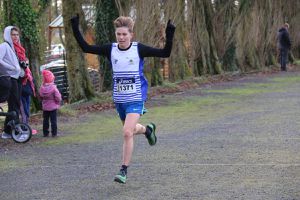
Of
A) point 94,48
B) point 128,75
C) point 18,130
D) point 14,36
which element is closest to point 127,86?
point 128,75

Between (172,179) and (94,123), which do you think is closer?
(172,179)

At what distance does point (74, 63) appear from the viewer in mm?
17297

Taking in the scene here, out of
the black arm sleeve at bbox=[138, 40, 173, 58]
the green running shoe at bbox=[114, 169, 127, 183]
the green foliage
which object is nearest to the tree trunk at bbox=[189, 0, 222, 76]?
the green foliage

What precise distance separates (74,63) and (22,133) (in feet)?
18.9

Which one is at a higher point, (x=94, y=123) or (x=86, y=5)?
(x=86, y=5)

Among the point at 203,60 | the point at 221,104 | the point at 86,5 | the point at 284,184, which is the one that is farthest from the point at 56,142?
the point at 203,60

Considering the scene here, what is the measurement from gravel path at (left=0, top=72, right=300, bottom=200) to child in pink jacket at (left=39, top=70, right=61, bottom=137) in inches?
40.0

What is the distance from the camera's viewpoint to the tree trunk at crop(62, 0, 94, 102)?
55.9 ft

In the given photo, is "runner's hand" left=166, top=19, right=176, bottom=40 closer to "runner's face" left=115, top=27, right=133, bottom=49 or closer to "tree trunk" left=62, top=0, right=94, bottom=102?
"runner's face" left=115, top=27, right=133, bottom=49

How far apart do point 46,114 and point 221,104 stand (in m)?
6.78

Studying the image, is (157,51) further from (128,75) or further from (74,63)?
(74,63)

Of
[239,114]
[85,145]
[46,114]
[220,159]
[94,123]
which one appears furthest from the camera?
[239,114]

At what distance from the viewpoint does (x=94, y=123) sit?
1438cm

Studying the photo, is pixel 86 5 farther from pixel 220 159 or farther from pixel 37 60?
pixel 220 159
